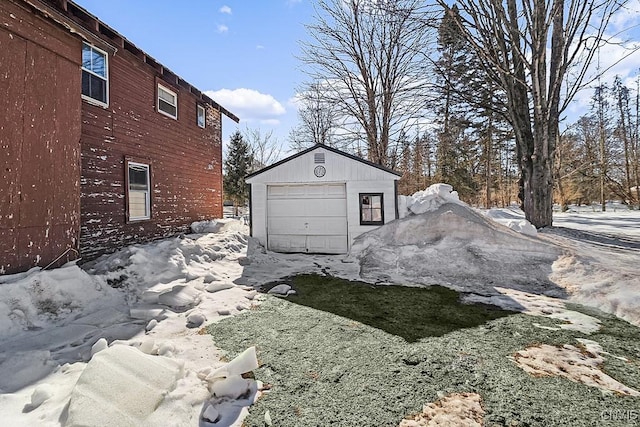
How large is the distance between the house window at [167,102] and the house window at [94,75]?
205cm

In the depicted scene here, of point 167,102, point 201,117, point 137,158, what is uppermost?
point 201,117

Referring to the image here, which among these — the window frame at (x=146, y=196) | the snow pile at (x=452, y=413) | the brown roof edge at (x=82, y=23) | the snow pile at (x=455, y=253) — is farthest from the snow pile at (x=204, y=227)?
the snow pile at (x=452, y=413)

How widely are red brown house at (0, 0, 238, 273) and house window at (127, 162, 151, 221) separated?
30 mm

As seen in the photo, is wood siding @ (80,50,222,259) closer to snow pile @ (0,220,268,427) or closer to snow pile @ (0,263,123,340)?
snow pile @ (0,220,268,427)

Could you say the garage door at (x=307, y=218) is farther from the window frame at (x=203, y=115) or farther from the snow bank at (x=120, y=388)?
the snow bank at (x=120, y=388)

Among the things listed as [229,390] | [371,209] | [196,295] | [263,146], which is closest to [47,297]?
[196,295]

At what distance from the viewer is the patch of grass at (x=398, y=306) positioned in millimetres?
3963

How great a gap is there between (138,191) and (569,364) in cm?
954

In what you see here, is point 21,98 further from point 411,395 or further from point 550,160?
point 550,160

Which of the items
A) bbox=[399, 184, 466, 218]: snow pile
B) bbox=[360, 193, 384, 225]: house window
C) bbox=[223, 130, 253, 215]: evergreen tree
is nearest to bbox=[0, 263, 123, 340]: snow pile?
bbox=[360, 193, 384, 225]: house window

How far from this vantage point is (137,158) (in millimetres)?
8250

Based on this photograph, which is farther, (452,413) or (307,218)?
(307,218)

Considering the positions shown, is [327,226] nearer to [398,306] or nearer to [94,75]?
[398,306]

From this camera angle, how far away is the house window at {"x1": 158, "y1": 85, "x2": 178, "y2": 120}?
9.55 meters
